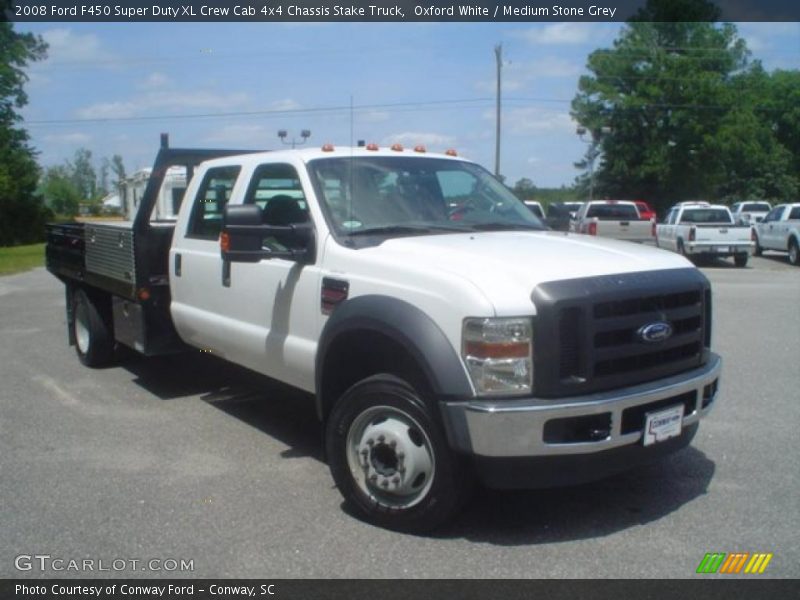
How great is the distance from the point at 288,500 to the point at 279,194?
7.00 ft

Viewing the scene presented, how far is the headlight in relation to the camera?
3973 millimetres

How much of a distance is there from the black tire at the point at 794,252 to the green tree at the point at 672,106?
21043mm

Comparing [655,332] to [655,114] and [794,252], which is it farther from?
[655,114]

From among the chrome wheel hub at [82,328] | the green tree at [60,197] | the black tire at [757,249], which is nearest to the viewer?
the chrome wheel hub at [82,328]

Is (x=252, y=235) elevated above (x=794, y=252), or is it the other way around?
(x=252, y=235)

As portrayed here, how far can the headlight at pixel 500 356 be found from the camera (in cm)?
397

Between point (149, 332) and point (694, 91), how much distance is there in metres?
44.8

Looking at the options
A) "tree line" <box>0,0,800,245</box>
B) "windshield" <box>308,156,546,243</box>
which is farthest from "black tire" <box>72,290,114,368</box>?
"tree line" <box>0,0,800,245</box>

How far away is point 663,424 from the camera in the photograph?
4.37m

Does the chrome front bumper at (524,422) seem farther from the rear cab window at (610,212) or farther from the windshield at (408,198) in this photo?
the rear cab window at (610,212)

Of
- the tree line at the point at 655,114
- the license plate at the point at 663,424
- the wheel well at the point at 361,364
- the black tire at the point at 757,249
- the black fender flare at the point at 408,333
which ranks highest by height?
the tree line at the point at 655,114

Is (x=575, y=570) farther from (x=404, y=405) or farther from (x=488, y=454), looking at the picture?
(x=404, y=405)

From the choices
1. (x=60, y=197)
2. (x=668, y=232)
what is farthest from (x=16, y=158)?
(x=668, y=232)

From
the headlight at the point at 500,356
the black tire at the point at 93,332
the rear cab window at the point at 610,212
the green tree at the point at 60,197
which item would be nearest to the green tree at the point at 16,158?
the green tree at the point at 60,197
